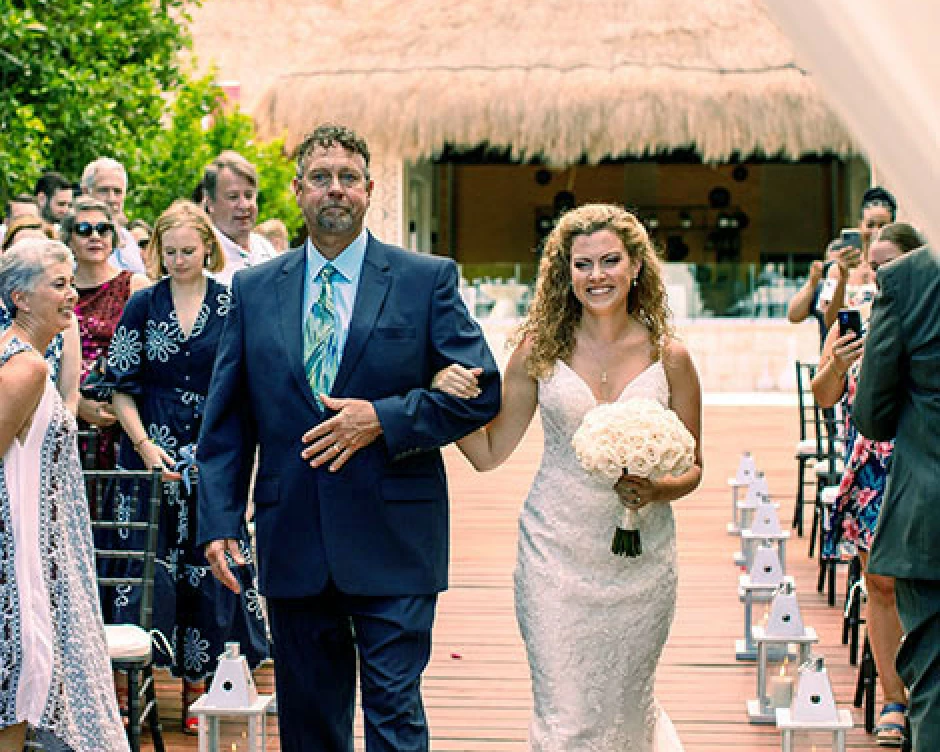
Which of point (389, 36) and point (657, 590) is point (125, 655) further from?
point (389, 36)

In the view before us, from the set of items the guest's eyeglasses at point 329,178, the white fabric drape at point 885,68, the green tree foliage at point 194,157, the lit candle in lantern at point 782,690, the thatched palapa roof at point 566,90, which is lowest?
the lit candle in lantern at point 782,690

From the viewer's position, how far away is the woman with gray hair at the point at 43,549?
4.82 metres

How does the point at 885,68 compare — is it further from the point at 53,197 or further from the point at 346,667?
the point at 53,197

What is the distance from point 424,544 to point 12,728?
4.87 ft

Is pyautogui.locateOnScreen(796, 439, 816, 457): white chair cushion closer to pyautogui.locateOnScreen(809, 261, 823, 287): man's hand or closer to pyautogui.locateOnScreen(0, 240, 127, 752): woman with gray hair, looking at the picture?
pyautogui.locateOnScreen(809, 261, 823, 287): man's hand

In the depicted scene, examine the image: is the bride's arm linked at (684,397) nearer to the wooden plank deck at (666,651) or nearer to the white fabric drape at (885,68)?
the wooden plank deck at (666,651)

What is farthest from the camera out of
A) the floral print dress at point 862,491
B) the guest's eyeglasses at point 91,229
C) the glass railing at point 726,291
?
the glass railing at point 726,291

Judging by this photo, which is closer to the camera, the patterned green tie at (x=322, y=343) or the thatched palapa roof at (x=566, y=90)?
the patterned green tie at (x=322, y=343)

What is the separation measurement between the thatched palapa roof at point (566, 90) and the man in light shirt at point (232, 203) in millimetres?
20378

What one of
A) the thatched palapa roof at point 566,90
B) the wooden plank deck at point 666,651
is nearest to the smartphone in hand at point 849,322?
the wooden plank deck at point 666,651

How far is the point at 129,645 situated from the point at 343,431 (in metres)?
1.66

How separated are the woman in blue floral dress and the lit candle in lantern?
2.36 m

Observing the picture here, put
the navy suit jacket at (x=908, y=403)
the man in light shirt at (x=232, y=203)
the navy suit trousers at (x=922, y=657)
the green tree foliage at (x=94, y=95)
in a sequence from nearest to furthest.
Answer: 1. the navy suit trousers at (x=922, y=657)
2. the navy suit jacket at (x=908, y=403)
3. the man in light shirt at (x=232, y=203)
4. the green tree foliage at (x=94, y=95)

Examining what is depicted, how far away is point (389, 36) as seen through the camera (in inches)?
1235
